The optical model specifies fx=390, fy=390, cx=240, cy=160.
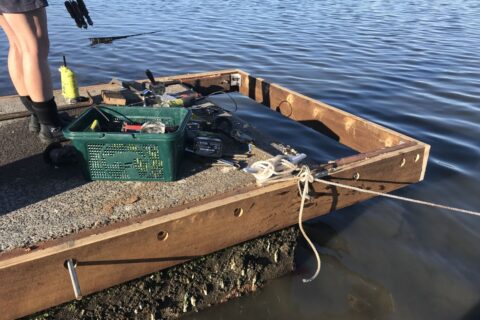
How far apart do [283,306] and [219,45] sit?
10525 millimetres

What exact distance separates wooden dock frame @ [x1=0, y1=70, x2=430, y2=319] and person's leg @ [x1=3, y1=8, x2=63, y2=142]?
1.58 m

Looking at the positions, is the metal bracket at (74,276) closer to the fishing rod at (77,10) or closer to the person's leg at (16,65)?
the person's leg at (16,65)

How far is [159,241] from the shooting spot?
279 cm

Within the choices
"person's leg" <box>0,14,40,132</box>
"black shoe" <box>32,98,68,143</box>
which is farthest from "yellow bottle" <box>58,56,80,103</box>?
"black shoe" <box>32,98,68,143</box>

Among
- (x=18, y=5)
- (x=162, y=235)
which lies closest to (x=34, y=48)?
(x=18, y=5)

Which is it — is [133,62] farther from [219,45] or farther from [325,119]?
[325,119]

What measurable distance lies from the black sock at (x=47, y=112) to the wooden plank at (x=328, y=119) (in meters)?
3.06

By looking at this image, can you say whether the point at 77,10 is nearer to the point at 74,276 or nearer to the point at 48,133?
the point at 48,133

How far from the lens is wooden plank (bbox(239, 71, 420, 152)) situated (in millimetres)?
4348

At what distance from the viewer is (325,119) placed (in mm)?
4988

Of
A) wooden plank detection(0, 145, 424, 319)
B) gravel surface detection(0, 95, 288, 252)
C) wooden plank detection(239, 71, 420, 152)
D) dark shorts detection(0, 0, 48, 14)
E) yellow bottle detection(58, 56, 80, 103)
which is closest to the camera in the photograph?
wooden plank detection(0, 145, 424, 319)

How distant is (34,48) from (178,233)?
2.10m

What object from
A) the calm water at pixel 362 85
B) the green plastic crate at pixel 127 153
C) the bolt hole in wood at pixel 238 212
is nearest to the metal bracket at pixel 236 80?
the calm water at pixel 362 85

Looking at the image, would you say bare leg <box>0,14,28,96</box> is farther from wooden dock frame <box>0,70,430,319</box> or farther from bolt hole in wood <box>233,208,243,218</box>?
bolt hole in wood <box>233,208,243,218</box>
